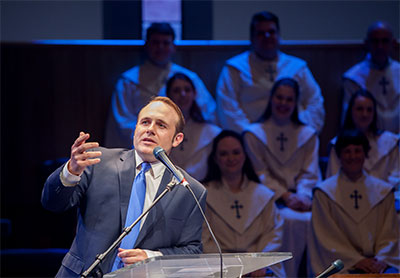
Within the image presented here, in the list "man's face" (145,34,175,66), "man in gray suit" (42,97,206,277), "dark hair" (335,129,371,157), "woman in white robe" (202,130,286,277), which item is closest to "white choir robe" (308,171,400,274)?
"dark hair" (335,129,371,157)

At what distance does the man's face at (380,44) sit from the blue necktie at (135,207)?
3.83 m

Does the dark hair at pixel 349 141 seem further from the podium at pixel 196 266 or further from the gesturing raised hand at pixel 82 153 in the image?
the gesturing raised hand at pixel 82 153

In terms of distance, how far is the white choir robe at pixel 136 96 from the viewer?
5711 millimetres

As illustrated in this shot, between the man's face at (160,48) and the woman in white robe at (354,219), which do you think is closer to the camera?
the woman in white robe at (354,219)

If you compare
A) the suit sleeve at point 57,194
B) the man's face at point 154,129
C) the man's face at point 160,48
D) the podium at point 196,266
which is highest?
the man's face at point 160,48

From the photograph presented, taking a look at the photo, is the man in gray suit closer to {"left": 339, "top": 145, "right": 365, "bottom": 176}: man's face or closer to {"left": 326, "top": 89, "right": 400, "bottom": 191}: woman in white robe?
{"left": 339, "top": 145, "right": 365, "bottom": 176}: man's face

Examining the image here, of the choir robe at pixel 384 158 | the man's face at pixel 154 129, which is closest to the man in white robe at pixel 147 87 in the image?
the choir robe at pixel 384 158

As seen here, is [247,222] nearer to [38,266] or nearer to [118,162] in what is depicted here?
[38,266]

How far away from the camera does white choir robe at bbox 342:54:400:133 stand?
6000 mm

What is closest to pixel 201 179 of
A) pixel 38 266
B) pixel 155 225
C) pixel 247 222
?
pixel 247 222

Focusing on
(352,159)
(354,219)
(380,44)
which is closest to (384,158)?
(352,159)

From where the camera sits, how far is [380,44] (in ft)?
19.4

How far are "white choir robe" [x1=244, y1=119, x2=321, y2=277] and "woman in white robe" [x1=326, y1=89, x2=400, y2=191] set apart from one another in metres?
0.43

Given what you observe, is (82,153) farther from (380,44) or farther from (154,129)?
(380,44)
